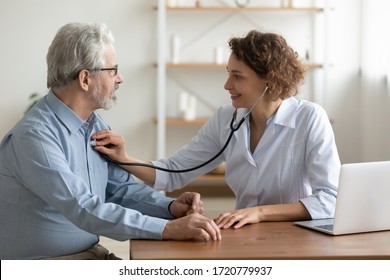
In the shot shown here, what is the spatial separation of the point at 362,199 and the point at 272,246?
323mm

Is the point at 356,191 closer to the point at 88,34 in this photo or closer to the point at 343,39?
the point at 88,34

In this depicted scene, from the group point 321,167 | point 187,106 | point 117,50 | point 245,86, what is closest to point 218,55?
point 187,106

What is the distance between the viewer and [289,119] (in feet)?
8.53

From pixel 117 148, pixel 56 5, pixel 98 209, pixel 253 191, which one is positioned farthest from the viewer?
pixel 56 5

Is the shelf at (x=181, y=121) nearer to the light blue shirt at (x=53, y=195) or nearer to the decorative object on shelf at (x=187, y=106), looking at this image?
the decorative object on shelf at (x=187, y=106)

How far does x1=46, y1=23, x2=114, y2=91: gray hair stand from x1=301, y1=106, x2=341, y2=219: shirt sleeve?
2.47ft

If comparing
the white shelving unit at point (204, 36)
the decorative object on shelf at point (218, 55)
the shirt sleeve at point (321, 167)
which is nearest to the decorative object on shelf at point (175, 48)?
the white shelving unit at point (204, 36)

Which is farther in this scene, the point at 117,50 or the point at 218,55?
the point at 117,50

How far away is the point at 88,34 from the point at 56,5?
13.3 ft

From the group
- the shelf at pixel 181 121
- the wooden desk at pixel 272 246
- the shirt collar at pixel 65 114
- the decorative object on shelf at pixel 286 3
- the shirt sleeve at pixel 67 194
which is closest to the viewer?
the wooden desk at pixel 272 246

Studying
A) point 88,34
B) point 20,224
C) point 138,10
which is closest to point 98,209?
point 20,224

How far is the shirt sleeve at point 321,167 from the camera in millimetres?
2373

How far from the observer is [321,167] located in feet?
8.05

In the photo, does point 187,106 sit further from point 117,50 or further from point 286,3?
point 286,3
